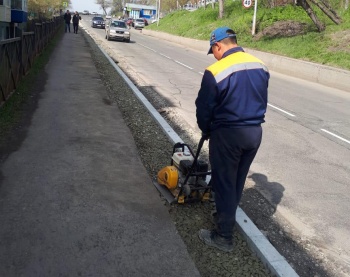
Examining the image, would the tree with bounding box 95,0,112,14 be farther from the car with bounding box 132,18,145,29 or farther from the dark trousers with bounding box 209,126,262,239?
the dark trousers with bounding box 209,126,262,239

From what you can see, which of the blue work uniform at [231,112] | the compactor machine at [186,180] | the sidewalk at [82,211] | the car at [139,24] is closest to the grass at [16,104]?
the sidewalk at [82,211]

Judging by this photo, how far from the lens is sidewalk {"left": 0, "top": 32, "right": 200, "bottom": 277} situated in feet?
10.4

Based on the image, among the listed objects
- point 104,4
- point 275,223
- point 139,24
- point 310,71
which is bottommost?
point 275,223

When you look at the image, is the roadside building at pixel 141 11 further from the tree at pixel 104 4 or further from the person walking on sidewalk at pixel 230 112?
the person walking on sidewalk at pixel 230 112

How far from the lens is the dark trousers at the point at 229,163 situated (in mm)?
3260

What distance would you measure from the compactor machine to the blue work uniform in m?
0.68

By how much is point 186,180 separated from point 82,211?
112 cm

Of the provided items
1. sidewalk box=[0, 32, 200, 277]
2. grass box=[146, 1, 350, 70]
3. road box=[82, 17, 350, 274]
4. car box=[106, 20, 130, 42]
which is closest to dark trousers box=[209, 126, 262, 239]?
sidewalk box=[0, 32, 200, 277]

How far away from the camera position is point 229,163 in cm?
332

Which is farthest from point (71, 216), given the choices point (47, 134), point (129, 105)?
point (129, 105)

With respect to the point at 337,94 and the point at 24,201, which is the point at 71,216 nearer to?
the point at 24,201

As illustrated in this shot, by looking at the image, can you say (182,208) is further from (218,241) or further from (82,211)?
(82,211)

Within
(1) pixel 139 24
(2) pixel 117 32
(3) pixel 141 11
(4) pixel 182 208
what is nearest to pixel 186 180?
(4) pixel 182 208

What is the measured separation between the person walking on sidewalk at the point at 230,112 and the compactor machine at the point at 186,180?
2.07 ft
